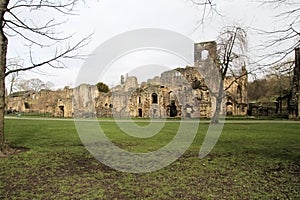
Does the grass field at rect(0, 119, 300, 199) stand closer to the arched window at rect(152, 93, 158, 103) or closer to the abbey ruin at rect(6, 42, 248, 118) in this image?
the abbey ruin at rect(6, 42, 248, 118)

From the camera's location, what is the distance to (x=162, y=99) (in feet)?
139

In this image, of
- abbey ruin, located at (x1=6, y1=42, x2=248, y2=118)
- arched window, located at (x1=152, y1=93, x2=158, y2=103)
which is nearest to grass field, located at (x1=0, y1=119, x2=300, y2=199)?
abbey ruin, located at (x1=6, y1=42, x2=248, y2=118)

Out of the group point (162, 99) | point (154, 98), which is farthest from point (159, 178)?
point (154, 98)

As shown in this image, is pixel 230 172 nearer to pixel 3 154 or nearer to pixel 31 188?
pixel 31 188

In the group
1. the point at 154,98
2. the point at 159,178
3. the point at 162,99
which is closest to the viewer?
the point at 159,178

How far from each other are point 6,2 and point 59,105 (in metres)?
41.5

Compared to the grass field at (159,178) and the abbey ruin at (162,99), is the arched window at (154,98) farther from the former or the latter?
the grass field at (159,178)

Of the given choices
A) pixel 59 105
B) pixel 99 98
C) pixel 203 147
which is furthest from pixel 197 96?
pixel 203 147

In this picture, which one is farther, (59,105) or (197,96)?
(59,105)

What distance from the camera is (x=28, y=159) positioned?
308 inches

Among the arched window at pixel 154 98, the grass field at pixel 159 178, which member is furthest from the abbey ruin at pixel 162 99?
the grass field at pixel 159 178

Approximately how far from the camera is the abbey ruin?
40125 mm

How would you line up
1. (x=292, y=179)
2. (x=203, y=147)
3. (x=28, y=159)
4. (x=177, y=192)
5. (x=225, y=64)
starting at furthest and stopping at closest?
(x=225, y=64), (x=203, y=147), (x=28, y=159), (x=292, y=179), (x=177, y=192)

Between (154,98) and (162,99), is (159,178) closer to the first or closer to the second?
(162,99)
